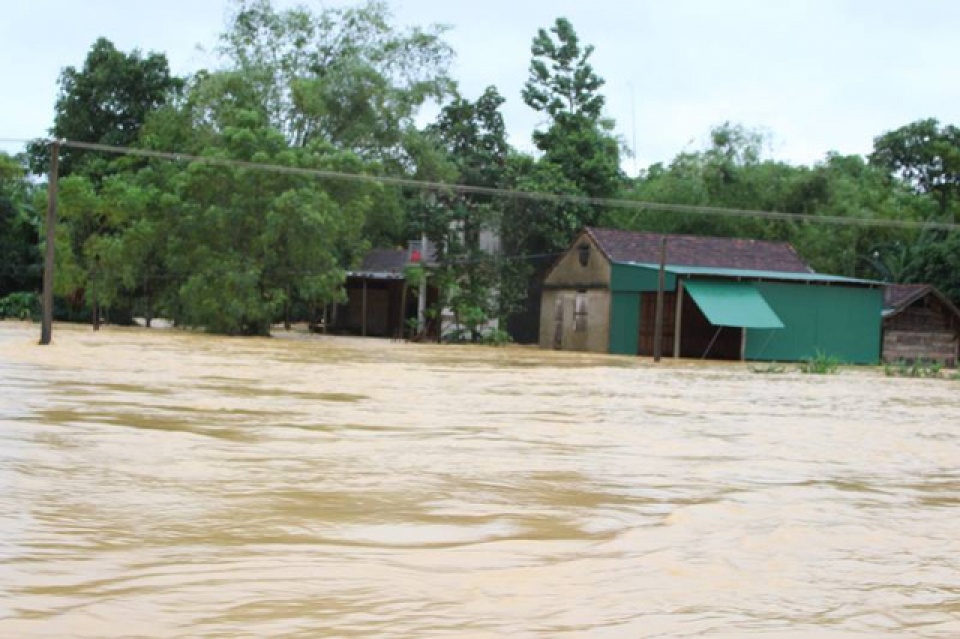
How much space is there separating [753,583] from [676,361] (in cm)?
2623

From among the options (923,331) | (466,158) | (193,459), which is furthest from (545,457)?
(466,158)

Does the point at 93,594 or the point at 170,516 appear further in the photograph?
the point at 170,516

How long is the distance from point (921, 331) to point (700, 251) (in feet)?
23.4

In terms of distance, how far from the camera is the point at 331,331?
45312 millimetres

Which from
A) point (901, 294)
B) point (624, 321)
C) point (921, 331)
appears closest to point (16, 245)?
point (624, 321)

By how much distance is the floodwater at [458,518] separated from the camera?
4.64 m

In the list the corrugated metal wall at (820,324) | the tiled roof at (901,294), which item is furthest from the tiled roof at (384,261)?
the tiled roof at (901,294)

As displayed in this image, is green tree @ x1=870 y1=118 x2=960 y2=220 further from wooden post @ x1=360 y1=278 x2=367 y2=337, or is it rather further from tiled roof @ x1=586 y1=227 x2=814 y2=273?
wooden post @ x1=360 y1=278 x2=367 y2=337

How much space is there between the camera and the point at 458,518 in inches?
265

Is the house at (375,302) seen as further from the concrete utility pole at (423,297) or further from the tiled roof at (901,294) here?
the tiled roof at (901,294)

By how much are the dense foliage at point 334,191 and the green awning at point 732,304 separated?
7.53m

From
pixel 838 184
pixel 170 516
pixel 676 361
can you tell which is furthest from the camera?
pixel 838 184

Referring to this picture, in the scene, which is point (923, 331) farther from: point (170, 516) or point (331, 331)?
point (170, 516)

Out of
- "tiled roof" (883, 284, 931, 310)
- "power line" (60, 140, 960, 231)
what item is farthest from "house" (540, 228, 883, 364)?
"power line" (60, 140, 960, 231)
